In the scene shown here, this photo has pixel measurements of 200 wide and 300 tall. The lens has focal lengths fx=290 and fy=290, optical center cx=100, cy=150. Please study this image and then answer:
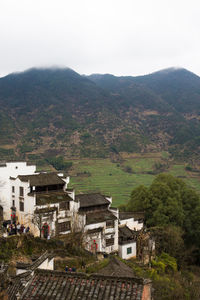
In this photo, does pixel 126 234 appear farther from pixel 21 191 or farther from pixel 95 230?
pixel 21 191

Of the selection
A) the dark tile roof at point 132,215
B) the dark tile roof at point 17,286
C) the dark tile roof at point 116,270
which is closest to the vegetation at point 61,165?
the dark tile roof at point 132,215

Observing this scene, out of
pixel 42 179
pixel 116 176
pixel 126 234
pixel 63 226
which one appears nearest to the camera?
pixel 63 226

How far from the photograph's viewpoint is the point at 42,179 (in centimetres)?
3328

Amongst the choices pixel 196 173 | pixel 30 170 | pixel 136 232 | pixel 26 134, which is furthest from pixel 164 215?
pixel 26 134

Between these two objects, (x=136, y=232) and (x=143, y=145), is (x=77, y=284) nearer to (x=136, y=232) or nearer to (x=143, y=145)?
(x=136, y=232)

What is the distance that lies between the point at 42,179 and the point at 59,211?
451cm

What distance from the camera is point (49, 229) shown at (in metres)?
29.7

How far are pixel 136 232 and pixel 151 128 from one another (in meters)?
131

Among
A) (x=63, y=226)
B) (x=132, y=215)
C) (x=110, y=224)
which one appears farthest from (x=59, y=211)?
(x=132, y=215)

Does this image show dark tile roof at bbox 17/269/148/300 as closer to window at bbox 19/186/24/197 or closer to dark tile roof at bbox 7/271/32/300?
dark tile roof at bbox 7/271/32/300

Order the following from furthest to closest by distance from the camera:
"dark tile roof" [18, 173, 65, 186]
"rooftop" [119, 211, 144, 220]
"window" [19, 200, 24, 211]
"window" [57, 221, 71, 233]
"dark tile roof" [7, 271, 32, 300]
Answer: "rooftop" [119, 211, 144, 220]
"dark tile roof" [18, 173, 65, 186]
"window" [19, 200, 24, 211]
"window" [57, 221, 71, 233]
"dark tile roof" [7, 271, 32, 300]

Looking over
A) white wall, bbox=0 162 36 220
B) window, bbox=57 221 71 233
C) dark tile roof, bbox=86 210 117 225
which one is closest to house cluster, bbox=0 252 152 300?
window, bbox=57 221 71 233

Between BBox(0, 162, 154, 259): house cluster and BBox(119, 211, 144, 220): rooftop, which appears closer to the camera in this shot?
BBox(0, 162, 154, 259): house cluster

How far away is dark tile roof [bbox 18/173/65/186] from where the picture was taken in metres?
32.2
